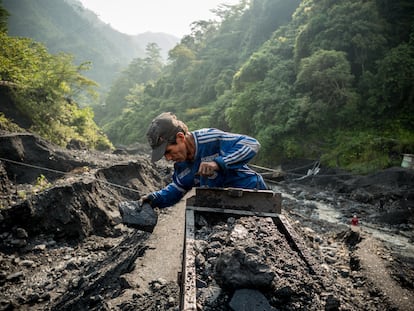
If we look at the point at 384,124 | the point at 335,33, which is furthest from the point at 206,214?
the point at 335,33

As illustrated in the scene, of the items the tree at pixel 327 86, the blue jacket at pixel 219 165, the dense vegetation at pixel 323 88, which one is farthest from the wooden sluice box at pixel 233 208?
the tree at pixel 327 86

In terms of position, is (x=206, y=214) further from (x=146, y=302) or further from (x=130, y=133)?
(x=130, y=133)

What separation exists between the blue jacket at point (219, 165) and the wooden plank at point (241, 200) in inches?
7.0

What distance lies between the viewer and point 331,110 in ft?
59.6

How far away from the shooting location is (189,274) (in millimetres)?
1797

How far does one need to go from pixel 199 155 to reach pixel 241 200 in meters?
0.60

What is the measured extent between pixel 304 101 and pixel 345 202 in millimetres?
8197

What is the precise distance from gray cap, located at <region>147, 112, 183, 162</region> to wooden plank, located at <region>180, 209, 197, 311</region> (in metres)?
0.72

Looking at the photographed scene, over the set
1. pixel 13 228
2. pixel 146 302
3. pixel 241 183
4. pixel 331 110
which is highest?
pixel 331 110

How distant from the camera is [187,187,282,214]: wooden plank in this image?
8.59 ft

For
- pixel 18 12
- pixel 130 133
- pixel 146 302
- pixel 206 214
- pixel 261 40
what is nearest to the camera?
pixel 146 302

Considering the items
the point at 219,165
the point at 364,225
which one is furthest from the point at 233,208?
the point at 364,225

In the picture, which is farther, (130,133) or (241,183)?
(130,133)

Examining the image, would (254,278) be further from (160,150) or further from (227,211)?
(160,150)
